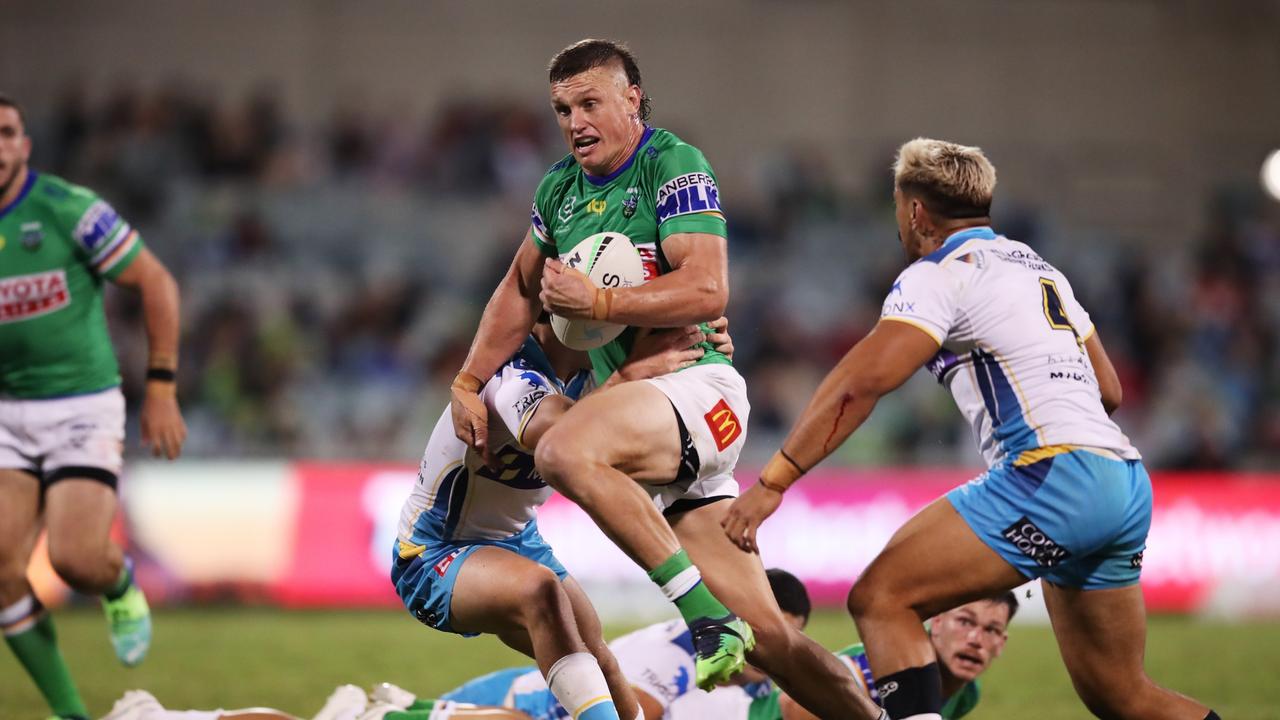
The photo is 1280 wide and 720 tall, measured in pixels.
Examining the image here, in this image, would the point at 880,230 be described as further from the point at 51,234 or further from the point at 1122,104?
the point at 51,234

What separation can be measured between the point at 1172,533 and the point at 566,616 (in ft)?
34.3

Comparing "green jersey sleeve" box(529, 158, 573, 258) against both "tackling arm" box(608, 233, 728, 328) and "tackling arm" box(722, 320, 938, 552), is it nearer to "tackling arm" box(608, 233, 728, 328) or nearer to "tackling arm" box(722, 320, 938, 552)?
"tackling arm" box(608, 233, 728, 328)

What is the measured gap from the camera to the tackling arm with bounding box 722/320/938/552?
15.5 ft

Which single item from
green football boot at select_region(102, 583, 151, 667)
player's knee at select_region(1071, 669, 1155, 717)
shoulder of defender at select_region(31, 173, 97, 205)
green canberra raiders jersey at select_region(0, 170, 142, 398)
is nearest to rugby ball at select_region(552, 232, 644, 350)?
player's knee at select_region(1071, 669, 1155, 717)

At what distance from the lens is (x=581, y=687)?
4.93 metres

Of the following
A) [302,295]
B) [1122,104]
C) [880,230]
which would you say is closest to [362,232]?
[302,295]

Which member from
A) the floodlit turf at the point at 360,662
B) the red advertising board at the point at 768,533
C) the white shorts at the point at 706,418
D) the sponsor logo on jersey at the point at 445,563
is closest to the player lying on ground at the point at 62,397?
the floodlit turf at the point at 360,662

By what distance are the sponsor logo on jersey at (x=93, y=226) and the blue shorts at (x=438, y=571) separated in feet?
8.08

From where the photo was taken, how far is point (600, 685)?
16.2 feet

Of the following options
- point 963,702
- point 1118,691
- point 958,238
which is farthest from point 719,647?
point 963,702

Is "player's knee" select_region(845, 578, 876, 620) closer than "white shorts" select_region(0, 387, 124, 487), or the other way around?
"player's knee" select_region(845, 578, 876, 620)

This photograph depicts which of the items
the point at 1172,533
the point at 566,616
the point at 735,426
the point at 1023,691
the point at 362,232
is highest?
the point at 735,426

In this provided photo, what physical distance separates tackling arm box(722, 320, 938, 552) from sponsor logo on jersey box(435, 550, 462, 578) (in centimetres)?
124

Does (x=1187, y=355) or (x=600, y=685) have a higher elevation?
(x=600, y=685)
